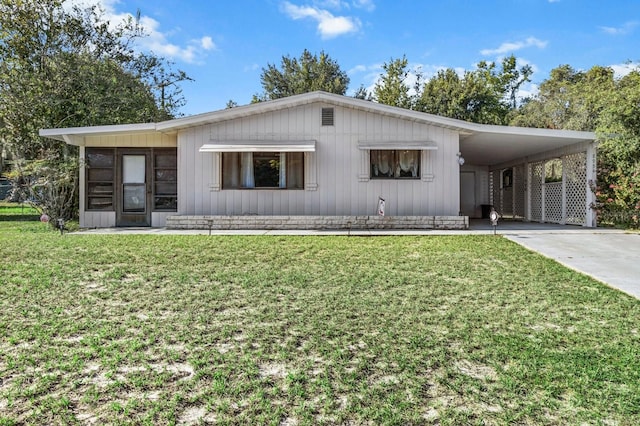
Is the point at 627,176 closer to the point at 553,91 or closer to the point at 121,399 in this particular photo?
the point at 121,399

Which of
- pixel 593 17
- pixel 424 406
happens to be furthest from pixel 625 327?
pixel 593 17

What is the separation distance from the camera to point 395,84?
2936 centimetres

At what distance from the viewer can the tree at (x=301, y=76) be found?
111 ft

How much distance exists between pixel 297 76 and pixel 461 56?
1318 centimetres

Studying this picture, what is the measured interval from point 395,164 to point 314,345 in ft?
27.9

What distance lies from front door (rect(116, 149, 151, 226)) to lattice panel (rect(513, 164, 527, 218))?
13.1m

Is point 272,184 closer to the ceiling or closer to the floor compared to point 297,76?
closer to the floor

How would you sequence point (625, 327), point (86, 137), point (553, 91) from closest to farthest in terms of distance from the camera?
point (625, 327)
point (86, 137)
point (553, 91)

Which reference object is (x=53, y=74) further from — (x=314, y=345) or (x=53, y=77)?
(x=314, y=345)

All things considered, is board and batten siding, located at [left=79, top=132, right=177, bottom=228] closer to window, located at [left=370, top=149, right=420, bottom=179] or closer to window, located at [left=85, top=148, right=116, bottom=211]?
window, located at [left=85, top=148, right=116, bottom=211]

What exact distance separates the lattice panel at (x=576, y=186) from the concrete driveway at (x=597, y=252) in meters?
2.18

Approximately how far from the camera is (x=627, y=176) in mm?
10516

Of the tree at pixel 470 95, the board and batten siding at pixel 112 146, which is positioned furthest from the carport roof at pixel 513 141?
the tree at pixel 470 95

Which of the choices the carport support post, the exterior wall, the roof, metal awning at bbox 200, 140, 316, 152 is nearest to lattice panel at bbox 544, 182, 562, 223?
the carport support post
